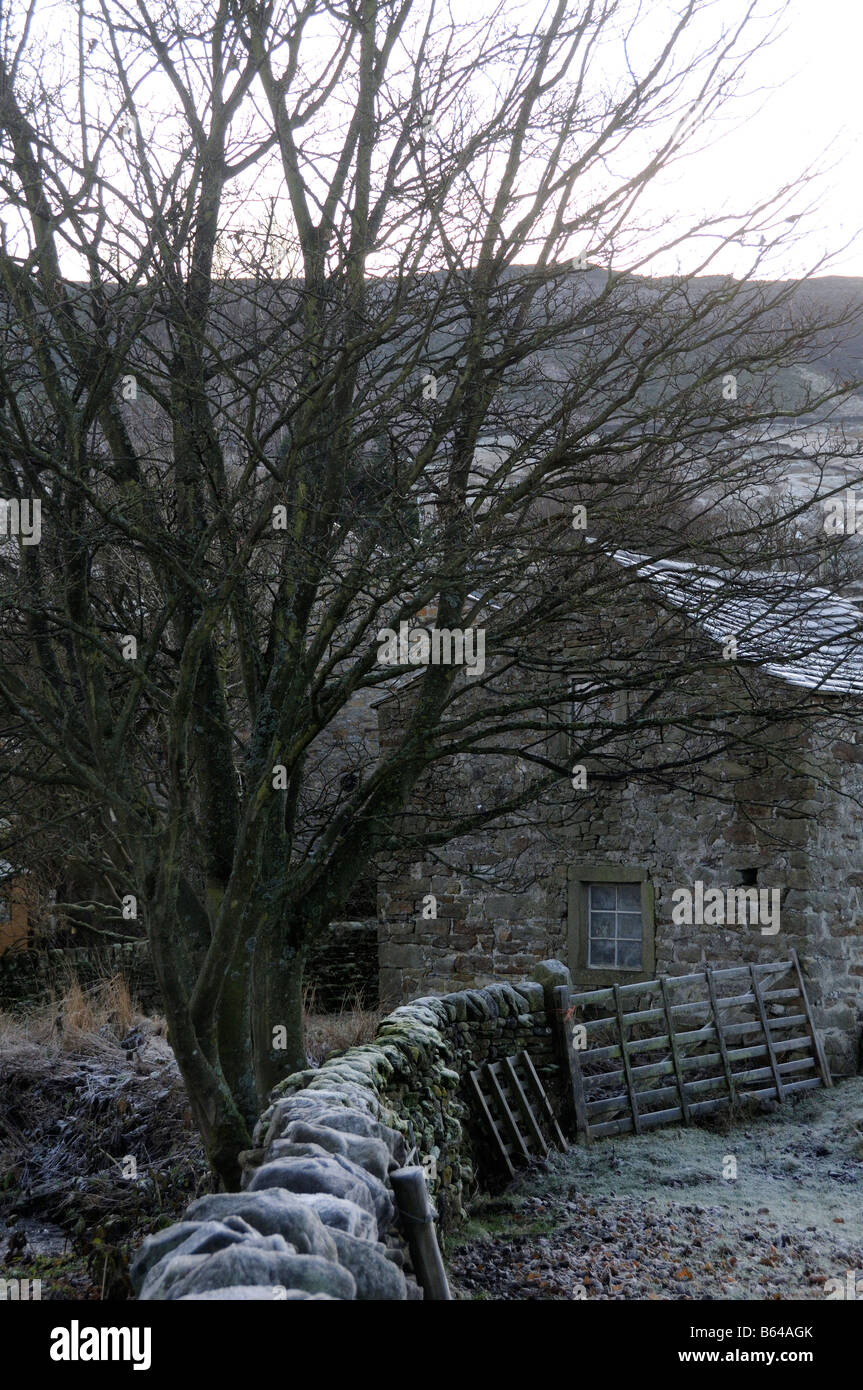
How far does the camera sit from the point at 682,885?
465 inches

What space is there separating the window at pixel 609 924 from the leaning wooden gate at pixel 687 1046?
0.67m

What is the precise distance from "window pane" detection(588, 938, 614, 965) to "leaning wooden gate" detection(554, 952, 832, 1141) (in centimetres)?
78

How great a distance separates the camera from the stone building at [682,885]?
1117 centimetres

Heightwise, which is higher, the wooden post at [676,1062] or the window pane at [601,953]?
the window pane at [601,953]

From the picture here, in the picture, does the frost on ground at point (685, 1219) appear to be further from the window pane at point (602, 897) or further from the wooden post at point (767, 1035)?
the window pane at point (602, 897)

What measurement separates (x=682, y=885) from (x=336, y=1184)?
861cm

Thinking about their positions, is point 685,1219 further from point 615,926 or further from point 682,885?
point 615,926

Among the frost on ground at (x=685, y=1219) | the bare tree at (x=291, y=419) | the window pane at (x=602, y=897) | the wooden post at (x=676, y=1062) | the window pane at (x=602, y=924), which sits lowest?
the frost on ground at (x=685, y=1219)

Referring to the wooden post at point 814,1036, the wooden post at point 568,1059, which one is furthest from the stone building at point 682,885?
the wooden post at point 568,1059

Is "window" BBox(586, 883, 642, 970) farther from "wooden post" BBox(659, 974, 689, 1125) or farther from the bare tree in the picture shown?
the bare tree

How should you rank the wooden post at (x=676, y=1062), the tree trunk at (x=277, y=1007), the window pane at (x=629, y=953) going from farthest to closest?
the window pane at (x=629, y=953)
the wooden post at (x=676, y=1062)
the tree trunk at (x=277, y=1007)

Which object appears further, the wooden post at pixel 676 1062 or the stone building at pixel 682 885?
the stone building at pixel 682 885

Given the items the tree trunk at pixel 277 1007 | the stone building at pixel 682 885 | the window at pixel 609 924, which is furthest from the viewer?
the window at pixel 609 924
